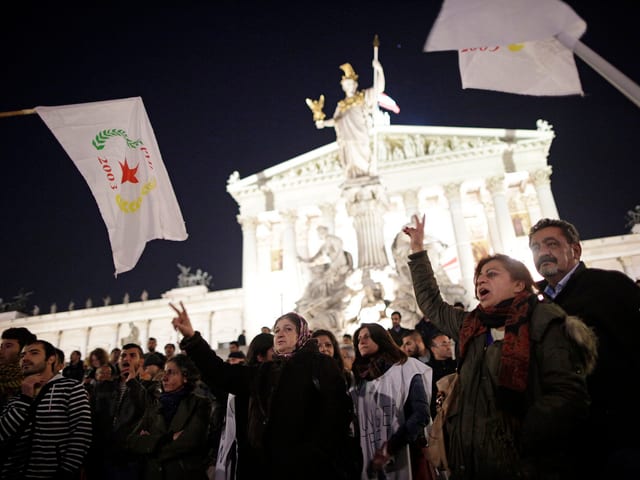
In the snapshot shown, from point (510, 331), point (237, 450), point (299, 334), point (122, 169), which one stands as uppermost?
point (122, 169)

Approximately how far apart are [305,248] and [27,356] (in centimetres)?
3537

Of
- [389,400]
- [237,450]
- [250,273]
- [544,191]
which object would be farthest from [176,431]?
[544,191]

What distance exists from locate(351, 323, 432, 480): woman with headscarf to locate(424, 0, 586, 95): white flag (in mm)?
2639

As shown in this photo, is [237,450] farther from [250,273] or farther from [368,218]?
[250,273]

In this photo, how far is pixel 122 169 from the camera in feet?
18.8

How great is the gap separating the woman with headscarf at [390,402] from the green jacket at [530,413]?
1.27 meters

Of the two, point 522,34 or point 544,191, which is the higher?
point 544,191

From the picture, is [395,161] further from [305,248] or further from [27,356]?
[27,356]

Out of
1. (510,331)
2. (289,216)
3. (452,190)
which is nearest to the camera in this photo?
(510,331)

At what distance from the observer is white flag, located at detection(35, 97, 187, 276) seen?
5.40m

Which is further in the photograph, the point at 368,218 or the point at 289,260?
the point at 289,260

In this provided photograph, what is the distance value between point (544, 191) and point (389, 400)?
36833 mm

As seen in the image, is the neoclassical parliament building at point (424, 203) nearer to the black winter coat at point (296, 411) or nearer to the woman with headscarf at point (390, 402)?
the woman with headscarf at point (390, 402)

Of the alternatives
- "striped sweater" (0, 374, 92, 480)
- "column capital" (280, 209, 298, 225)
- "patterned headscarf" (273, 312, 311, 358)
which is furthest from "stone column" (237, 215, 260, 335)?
"patterned headscarf" (273, 312, 311, 358)
